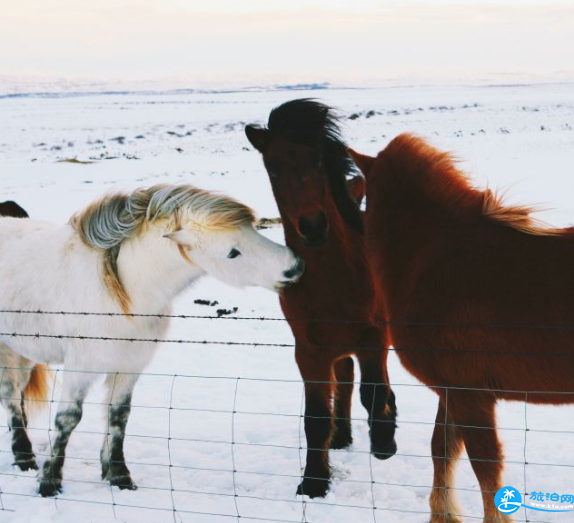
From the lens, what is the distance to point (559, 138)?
73.5 feet

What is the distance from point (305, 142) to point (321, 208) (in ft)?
1.18

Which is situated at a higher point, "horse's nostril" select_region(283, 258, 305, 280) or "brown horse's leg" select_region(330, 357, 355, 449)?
"horse's nostril" select_region(283, 258, 305, 280)

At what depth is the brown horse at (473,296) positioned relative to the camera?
263 cm

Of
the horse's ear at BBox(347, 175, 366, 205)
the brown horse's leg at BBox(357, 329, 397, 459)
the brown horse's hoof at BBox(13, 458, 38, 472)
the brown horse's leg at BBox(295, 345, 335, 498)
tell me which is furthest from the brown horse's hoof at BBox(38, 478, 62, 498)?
the horse's ear at BBox(347, 175, 366, 205)

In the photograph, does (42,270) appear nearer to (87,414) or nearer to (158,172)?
(87,414)

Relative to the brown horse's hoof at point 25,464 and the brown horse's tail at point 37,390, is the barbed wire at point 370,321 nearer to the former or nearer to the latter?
the brown horse's tail at point 37,390

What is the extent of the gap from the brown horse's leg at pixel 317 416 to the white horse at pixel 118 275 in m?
0.49

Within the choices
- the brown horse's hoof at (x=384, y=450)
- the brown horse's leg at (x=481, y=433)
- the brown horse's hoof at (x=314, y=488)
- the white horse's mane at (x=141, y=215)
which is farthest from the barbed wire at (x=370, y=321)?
the brown horse's hoof at (x=314, y=488)

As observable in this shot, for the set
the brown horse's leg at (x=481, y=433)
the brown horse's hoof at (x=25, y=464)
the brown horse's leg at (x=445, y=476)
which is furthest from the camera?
the brown horse's hoof at (x=25, y=464)

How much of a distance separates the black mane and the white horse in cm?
45

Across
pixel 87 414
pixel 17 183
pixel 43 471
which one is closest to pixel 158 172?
pixel 17 183

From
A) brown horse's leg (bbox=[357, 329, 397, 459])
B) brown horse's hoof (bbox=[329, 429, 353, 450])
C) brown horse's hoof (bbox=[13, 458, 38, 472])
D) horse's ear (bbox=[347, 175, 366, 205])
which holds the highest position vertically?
horse's ear (bbox=[347, 175, 366, 205])

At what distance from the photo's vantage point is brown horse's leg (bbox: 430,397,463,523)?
3.23m

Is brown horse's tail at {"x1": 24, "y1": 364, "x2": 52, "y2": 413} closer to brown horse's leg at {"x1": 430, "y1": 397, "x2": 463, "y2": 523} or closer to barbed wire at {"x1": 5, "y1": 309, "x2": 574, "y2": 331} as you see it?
barbed wire at {"x1": 5, "y1": 309, "x2": 574, "y2": 331}
